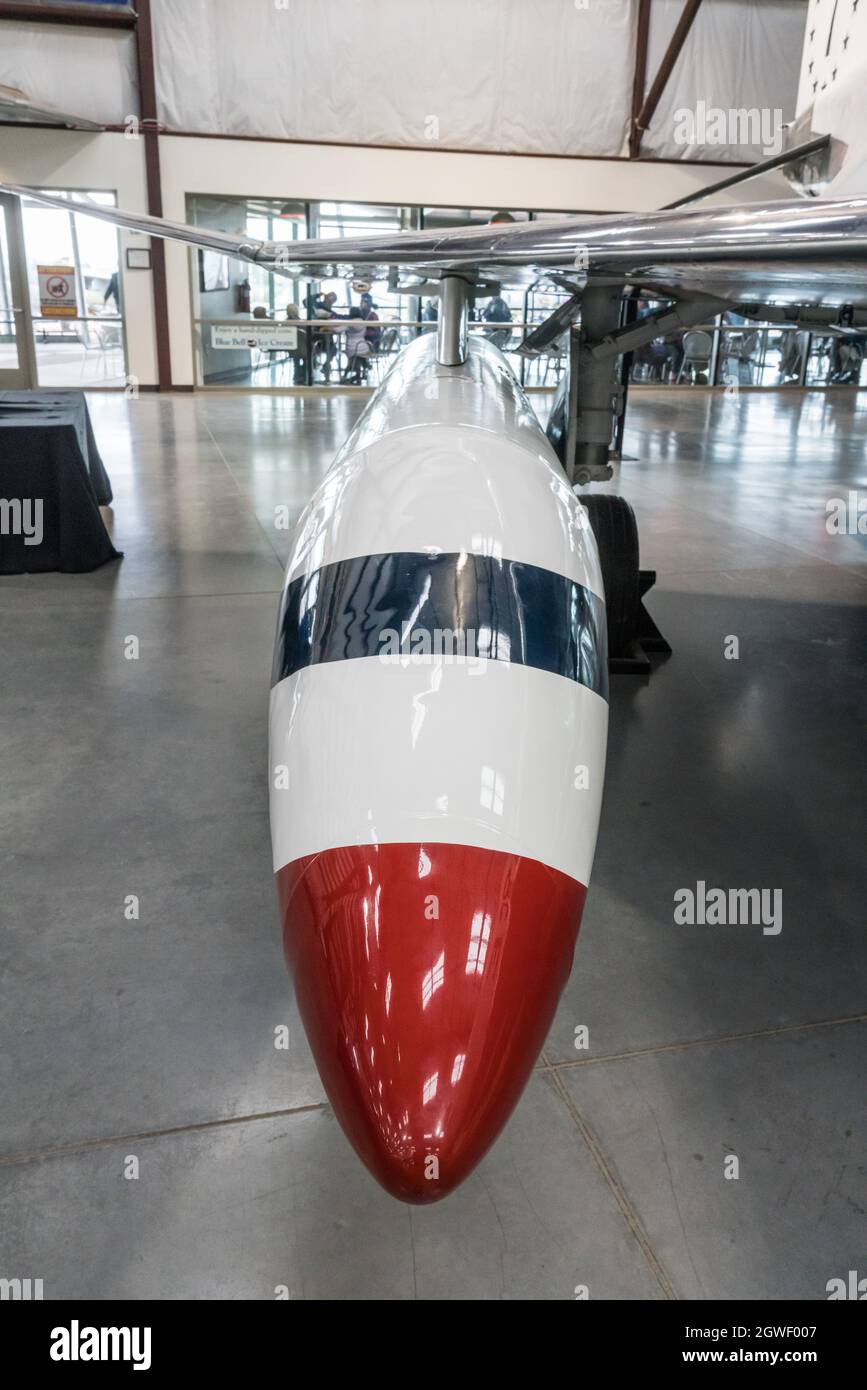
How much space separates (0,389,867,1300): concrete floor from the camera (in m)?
1.95

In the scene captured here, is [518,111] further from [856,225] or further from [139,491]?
[856,225]

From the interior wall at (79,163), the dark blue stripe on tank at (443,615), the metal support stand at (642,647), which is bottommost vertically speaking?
the metal support stand at (642,647)

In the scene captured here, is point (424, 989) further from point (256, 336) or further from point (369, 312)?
point (369, 312)

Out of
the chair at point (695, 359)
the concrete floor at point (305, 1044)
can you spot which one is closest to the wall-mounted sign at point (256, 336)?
the chair at point (695, 359)

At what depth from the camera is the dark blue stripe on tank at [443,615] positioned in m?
1.96

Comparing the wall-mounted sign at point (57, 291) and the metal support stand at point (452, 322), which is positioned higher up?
the wall-mounted sign at point (57, 291)

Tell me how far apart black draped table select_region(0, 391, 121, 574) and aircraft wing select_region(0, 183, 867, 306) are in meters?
2.33

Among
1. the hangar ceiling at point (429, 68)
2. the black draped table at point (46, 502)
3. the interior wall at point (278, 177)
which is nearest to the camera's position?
the black draped table at point (46, 502)

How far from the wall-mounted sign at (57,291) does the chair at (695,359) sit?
11.4m

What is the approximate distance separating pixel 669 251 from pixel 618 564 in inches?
84.9

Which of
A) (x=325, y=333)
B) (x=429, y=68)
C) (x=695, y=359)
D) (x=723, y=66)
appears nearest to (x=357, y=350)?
(x=325, y=333)

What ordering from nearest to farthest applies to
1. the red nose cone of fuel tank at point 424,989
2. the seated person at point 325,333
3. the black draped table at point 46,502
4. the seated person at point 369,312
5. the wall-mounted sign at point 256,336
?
the red nose cone of fuel tank at point 424,989
the black draped table at point 46,502
the wall-mounted sign at point 256,336
the seated person at point 325,333
the seated person at point 369,312

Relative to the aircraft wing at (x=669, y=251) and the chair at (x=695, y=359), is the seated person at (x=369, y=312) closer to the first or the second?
the chair at (x=695, y=359)
